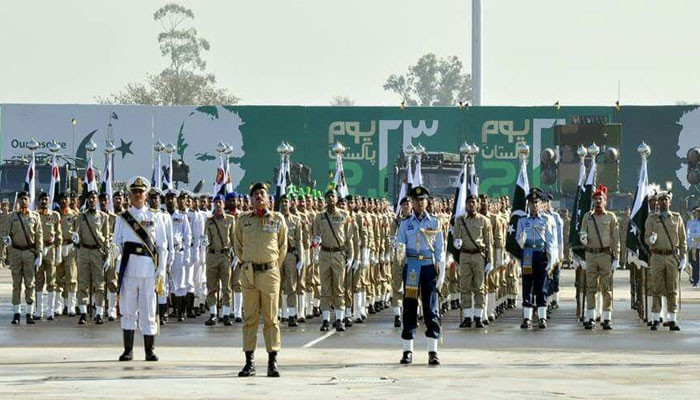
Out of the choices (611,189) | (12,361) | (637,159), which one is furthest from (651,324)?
(637,159)

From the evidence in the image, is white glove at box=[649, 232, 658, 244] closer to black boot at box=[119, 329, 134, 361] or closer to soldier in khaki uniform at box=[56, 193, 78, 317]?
black boot at box=[119, 329, 134, 361]

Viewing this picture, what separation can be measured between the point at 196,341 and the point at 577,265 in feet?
26.7

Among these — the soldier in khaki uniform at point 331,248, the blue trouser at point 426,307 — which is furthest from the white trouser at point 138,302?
the soldier in khaki uniform at point 331,248

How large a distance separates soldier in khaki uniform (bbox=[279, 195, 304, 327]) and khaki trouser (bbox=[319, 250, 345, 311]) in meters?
0.96

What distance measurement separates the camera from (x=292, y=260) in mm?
27812

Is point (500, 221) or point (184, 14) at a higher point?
point (184, 14)

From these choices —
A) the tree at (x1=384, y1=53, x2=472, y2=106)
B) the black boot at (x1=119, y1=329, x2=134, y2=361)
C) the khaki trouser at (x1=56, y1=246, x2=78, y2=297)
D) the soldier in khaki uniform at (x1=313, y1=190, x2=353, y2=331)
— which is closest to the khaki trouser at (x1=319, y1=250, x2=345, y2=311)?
the soldier in khaki uniform at (x1=313, y1=190, x2=353, y2=331)

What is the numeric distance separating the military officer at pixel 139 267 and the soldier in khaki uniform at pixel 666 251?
849 cm

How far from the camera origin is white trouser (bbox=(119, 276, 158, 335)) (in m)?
19.9

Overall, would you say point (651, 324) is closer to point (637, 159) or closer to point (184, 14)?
point (637, 159)

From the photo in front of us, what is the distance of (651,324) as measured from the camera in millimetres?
→ 26422

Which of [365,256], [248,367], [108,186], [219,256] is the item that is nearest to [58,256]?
[108,186]

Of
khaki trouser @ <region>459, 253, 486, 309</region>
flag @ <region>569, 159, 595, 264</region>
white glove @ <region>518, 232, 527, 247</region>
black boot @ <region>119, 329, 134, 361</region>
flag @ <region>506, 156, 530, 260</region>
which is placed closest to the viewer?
black boot @ <region>119, 329, 134, 361</region>

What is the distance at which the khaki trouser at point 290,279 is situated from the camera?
27312mm
